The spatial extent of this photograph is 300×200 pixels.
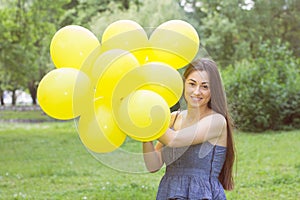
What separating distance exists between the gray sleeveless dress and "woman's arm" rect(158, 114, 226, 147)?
4cm

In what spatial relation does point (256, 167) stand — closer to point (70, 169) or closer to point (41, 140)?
point (70, 169)

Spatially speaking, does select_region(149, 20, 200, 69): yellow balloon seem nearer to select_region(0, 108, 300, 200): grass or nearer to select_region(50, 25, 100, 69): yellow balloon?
select_region(50, 25, 100, 69): yellow balloon

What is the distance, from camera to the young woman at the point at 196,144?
240 cm

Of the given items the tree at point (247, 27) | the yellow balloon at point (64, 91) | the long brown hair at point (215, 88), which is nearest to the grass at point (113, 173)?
the yellow balloon at point (64, 91)

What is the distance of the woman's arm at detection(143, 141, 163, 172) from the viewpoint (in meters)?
2.45

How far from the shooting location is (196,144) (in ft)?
7.98

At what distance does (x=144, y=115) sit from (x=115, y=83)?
23 centimetres

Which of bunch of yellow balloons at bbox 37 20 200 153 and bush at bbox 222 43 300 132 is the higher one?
bunch of yellow balloons at bbox 37 20 200 153

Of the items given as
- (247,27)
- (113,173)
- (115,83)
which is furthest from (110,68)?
(247,27)

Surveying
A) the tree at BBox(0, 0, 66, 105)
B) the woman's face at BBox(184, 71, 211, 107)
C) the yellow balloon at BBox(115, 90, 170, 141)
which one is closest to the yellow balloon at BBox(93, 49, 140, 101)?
the yellow balloon at BBox(115, 90, 170, 141)

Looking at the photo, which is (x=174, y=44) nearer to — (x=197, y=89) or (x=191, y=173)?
(x=197, y=89)

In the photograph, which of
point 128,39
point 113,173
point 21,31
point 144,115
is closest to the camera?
point 144,115

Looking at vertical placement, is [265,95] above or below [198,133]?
below

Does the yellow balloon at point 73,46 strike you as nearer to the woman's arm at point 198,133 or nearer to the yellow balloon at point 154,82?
the yellow balloon at point 154,82
